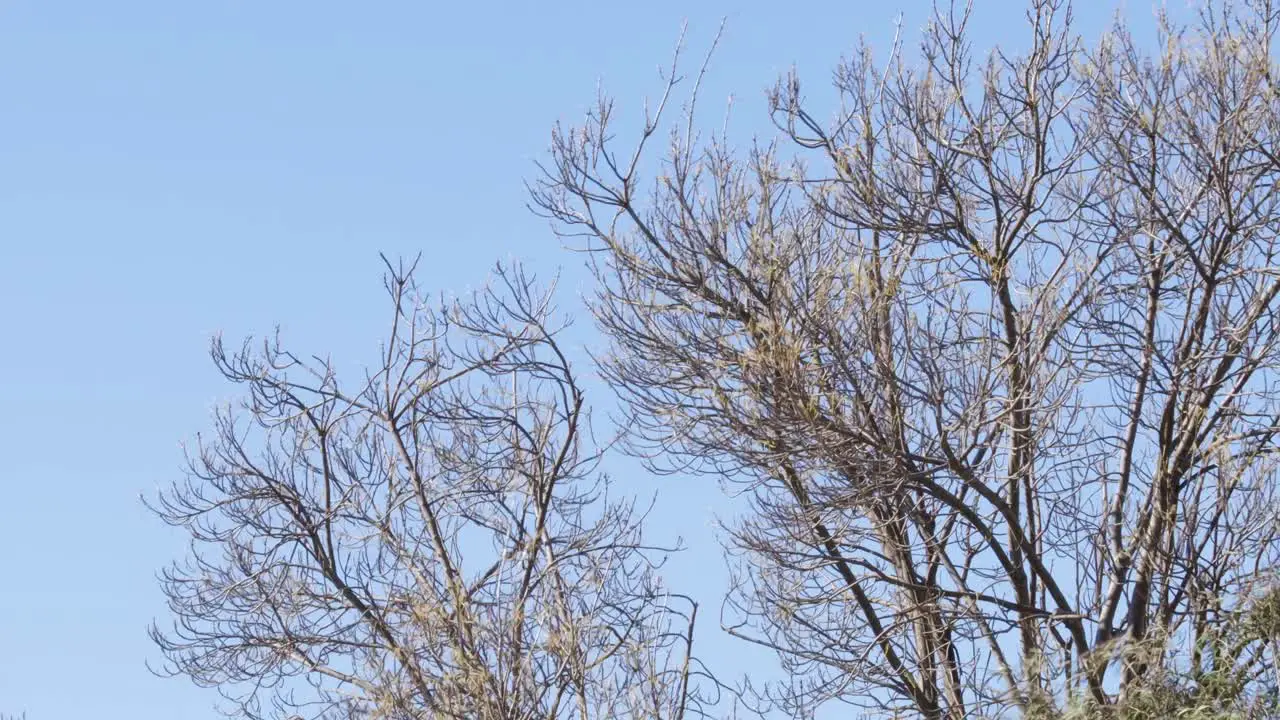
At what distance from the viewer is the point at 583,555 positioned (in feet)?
31.9

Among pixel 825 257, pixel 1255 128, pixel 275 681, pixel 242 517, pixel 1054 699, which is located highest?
pixel 1255 128

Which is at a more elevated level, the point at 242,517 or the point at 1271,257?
the point at 1271,257

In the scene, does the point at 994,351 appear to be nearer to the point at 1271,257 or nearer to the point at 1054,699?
the point at 1271,257

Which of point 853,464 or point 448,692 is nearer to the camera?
point 448,692

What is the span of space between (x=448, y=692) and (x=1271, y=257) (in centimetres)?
595

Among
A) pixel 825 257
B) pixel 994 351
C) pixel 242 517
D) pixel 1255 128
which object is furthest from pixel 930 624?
pixel 242 517

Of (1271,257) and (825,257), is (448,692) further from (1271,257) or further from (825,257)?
(1271,257)

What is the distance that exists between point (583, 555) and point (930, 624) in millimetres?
2715

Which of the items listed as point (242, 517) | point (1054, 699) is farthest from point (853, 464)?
point (242, 517)

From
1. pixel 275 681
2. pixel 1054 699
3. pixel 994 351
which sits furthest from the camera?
pixel 275 681

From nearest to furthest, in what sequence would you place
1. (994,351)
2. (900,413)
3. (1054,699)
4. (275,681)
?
(1054,699) → (900,413) → (994,351) → (275,681)

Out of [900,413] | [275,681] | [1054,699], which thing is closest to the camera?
[1054,699]

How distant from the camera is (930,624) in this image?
10.9 metres

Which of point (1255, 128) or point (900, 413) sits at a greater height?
point (1255, 128)
